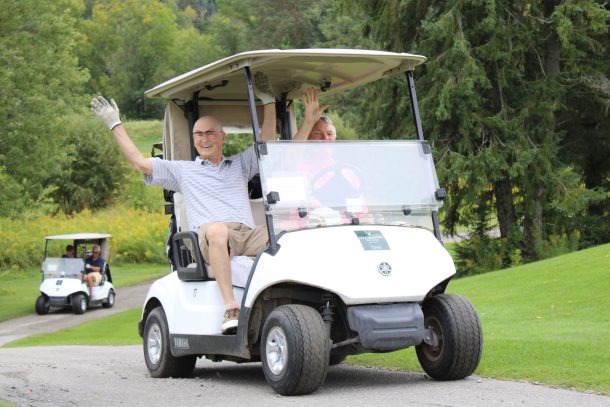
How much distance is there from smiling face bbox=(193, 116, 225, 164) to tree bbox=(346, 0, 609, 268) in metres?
18.2

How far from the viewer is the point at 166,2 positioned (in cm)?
16062

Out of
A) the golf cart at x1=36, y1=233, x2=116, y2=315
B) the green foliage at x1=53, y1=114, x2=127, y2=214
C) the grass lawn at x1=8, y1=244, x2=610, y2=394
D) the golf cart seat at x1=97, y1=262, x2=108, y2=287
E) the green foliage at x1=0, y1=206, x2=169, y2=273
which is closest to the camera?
the grass lawn at x1=8, y1=244, x2=610, y2=394

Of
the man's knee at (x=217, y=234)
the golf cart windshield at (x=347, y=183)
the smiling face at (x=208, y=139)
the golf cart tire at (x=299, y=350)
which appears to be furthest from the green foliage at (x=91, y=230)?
the golf cart tire at (x=299, y=350)

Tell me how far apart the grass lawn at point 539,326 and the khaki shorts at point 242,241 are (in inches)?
68.0

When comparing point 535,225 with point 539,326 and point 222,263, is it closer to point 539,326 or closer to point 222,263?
point 539,326

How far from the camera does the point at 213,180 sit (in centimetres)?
953

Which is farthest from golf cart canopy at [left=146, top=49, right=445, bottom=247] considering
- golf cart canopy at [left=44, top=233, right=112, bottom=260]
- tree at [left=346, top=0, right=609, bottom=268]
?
golf cart canopy at [left=44, top=233, right=112, bottom=260]

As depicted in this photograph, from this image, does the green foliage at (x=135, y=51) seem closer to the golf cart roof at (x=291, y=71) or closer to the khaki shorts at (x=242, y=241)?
the golf cart roof at (x=291, y=71)

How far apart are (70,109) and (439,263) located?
2327 centimetres

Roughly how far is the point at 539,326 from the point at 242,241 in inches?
214

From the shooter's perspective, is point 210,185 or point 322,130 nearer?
point 210,185

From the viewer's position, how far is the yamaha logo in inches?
321

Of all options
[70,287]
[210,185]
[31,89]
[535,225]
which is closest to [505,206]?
[535,225]

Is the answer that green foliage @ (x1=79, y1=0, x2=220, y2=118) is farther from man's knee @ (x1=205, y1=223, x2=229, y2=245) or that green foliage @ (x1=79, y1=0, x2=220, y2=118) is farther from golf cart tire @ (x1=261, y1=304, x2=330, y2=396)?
golf cart tire @ (x1=261, y1=304, x2=330, y2=396)
